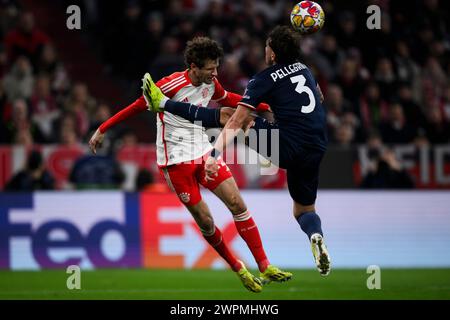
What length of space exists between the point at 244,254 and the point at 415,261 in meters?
2.60

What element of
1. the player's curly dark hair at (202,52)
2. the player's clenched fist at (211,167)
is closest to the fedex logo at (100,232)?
the player's curly dark hair at (202,52)

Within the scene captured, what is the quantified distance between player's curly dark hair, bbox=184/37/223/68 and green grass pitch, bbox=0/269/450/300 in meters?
2.56

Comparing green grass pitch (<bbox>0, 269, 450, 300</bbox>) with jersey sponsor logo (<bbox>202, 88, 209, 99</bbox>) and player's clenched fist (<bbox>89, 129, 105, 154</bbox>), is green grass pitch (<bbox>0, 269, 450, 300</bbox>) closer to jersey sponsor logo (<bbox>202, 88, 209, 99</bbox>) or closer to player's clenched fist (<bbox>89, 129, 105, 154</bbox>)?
player's clenched fist (<bbox>89, 129, 105, 154</bbox>)

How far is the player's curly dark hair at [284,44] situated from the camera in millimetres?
9289

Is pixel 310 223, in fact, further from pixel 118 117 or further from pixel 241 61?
pixel 241 61

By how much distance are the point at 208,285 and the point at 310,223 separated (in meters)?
2.66

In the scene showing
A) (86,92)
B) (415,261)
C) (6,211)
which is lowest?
(415,261)

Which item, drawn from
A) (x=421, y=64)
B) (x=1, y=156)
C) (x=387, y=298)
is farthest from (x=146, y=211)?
(x=421, y=64)

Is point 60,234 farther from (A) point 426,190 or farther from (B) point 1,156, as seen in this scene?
(A) point 426,190

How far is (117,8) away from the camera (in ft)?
60.2

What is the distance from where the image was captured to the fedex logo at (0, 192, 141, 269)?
13.6m

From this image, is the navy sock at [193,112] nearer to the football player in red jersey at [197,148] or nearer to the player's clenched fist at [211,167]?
the football player in red jersey at [197,148]

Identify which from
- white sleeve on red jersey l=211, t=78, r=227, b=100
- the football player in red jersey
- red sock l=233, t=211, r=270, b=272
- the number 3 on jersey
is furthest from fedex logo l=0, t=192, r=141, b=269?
the number 3 on jersey

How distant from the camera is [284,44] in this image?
9328mm
